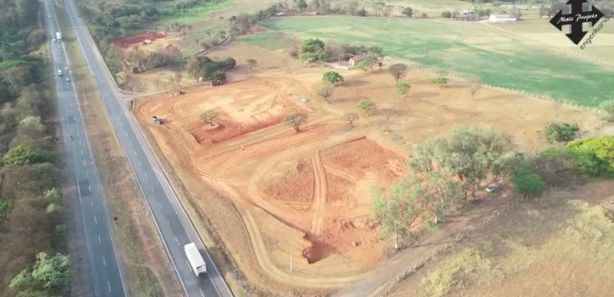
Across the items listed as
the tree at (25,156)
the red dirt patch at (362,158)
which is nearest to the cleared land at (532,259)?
the red dirt patch at (362,158)

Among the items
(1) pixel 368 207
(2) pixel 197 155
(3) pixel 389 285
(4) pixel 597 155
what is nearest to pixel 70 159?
(2) pixel 197 155

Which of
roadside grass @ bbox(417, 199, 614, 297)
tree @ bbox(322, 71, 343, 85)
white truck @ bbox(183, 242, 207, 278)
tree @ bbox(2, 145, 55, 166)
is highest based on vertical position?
tree @ bbox(322, 71, 343, 85)

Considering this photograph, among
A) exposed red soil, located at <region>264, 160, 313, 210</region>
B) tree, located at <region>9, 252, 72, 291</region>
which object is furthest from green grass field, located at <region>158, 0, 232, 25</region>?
tree, located at <region>9, 252, 72, 291</region>

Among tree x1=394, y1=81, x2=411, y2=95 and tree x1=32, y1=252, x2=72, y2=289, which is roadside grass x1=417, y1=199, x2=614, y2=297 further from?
tree x1=394, y1=81, x2=411, y2=95

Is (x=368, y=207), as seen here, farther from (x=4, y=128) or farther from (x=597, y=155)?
(x=4, y=128)

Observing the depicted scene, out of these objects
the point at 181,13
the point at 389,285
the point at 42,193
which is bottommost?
the point at 389,285

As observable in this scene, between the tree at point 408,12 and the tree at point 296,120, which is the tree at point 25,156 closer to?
the tree at point 296,120
